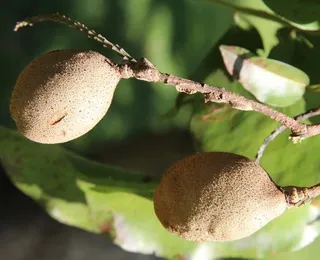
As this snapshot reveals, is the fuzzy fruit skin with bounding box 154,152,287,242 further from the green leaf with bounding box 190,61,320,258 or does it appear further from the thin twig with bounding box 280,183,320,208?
the green leaf with bounding box 190,61,320,258

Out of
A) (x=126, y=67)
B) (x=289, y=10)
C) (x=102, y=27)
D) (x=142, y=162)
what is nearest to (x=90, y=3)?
(x=102, y=27)

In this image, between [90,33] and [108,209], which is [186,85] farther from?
[108,209]

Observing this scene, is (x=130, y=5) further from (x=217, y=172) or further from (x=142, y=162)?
(x=217, y=172)

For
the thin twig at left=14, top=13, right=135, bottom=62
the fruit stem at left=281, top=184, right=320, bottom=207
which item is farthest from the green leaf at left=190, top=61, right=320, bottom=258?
the thin twig at left=14, top=13, right=135, bottom=62

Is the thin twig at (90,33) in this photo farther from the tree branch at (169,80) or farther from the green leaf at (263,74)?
the green leaf at (263,74)

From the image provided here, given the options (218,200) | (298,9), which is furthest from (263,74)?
(218,200)

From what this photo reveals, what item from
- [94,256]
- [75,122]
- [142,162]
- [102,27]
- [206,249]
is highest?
[75,122]

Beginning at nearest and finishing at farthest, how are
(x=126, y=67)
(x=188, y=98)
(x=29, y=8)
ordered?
1. (x=126, y=67)
2. (x=188, y=98)
3. (x=29, y=8)
